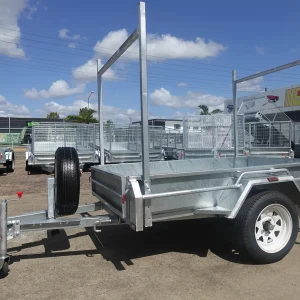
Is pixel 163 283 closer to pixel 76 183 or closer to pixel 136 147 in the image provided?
pixel 76 183

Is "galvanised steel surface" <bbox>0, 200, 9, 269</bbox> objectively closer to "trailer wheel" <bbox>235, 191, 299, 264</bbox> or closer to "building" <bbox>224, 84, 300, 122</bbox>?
"trailer wheel" <bbox>235, 191, 299, 264</bbox>

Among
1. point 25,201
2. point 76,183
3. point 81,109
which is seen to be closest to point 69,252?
point 76,183

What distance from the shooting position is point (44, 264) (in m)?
4.46

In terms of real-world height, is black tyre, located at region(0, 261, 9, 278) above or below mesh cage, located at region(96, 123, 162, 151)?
below

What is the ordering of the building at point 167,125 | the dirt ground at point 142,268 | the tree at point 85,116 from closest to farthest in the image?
the dirt ground at point 142,268 < the building at point 167,125 < the tree at point 85,116

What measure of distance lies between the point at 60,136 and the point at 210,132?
6486 millimetres

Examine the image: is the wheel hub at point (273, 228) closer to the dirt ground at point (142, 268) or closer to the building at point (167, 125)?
the dirt ground at point (142, 268)

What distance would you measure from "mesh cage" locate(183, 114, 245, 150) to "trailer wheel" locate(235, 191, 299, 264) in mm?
9671

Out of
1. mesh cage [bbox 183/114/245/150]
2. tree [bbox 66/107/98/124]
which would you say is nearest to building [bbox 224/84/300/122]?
mesh cage [bbox 183/114/245/150]

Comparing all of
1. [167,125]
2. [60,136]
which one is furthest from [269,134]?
[167,125]

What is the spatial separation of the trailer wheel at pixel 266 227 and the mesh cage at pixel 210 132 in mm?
9671

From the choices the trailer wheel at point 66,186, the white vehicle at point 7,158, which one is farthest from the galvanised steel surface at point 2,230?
the white vehicle at point 7,158

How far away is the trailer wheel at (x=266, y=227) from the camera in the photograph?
4.21 m

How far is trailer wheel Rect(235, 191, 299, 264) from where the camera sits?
13.8 feet
